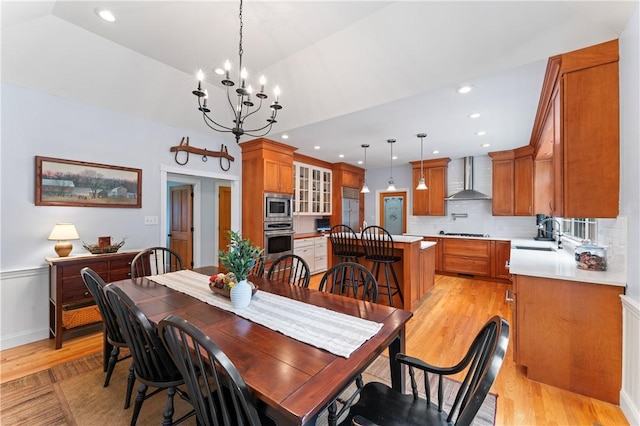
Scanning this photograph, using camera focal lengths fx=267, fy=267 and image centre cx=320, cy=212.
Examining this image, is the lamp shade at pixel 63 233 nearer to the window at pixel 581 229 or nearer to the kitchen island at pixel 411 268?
the kitchen island at pixel 411 268

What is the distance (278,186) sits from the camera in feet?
15.6

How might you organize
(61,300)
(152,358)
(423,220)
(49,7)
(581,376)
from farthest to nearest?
(423,220), (61,300), (49,7), (581,376), (152,358)

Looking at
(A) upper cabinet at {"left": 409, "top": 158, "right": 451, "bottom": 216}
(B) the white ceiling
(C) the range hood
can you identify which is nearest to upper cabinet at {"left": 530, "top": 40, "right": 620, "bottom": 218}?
(B) the white ceiling

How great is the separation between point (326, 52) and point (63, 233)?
3.25m

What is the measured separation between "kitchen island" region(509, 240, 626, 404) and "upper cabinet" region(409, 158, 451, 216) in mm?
3758

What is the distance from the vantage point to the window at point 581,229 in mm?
2766

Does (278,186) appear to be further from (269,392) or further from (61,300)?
(269,392)

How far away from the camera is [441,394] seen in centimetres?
123

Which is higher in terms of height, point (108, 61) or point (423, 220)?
point (108, 61)

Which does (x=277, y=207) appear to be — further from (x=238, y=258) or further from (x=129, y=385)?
(x=129, y=385)

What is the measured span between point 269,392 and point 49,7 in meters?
3.27

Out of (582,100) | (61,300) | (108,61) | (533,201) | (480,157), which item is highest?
(108,61)

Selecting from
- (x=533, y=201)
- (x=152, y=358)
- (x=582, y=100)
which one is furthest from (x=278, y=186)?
(x=533, y=201)

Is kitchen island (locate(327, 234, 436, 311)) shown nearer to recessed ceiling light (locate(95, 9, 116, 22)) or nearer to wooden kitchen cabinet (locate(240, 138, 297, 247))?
wooden kitchen cabinet (locate(240, 138, 297, 247))
